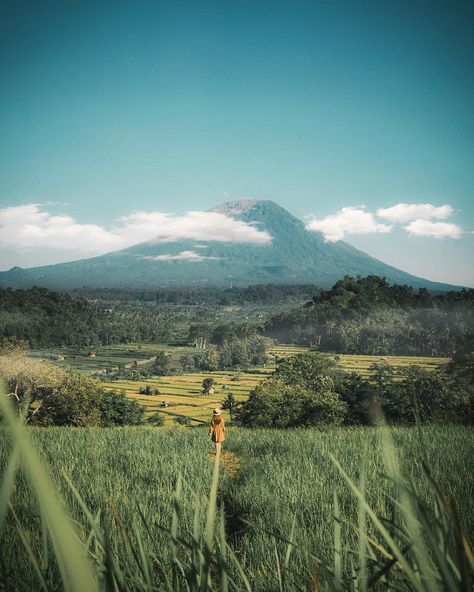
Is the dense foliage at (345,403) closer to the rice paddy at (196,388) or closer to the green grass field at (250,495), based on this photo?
the rice paddy at (196,388)

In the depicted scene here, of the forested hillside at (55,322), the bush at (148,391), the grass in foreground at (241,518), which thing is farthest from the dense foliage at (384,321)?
the grass in foreground at (241,518)

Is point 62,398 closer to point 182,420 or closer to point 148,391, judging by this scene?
point 182,420

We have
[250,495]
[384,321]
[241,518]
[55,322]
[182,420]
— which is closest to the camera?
[241,518]

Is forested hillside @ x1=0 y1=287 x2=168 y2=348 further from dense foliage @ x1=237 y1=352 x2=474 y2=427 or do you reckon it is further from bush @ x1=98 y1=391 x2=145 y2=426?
dense foliage @ x1=237 y1=352 x2=474 y2=427

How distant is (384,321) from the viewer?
295ft

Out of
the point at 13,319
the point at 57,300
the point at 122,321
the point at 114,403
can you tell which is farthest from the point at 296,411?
the point at 122,321

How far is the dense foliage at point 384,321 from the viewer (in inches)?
3196

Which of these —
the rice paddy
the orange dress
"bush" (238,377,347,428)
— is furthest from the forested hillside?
the orange dress

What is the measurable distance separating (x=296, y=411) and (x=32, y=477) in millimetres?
33498

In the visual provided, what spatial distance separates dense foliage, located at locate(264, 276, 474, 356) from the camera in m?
81.2

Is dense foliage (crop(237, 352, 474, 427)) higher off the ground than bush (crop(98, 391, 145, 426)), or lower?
higher

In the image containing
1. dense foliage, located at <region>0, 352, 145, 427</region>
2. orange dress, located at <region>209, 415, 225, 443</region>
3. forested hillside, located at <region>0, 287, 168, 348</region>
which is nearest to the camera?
orange dress, located at <region>209, 415, 225, 443</region>

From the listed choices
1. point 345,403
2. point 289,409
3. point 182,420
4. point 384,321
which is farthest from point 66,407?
point 384,321

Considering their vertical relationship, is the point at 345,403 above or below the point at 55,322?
below
